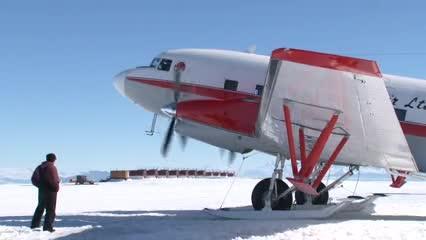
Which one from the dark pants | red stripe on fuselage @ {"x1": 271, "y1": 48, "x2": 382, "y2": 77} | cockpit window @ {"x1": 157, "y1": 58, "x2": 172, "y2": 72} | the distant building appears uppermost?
red stripe on fuselage @ {"x1": 271, "y1": 48, "x2": 382, "y2": 77}

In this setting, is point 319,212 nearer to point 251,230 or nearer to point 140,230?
point 251,230

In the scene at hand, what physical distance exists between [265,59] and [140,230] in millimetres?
8288

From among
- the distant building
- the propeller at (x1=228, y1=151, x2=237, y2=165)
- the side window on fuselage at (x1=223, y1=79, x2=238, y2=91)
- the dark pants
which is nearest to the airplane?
the side window on fuselage at (x1=223, y1=79, x2=238, y2=91)

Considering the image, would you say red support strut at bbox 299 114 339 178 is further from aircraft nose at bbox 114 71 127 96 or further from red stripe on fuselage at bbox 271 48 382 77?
aircraft nose at bbox 114 71 127 96

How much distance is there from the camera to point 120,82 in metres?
19.6

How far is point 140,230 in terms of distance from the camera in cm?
1185

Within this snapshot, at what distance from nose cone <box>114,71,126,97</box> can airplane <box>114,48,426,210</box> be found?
4 cm

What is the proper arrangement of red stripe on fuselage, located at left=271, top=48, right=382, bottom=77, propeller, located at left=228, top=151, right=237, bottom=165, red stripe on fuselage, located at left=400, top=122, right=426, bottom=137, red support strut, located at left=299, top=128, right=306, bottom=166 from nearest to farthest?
red stripe on fuselage, located at left=271, top=48, right=382, bottom=77 → red support strut, located at left=299, top=128, right=306, bottom=166 → red stripe on fuselage, located at left=400, top=122, right=426, bottom=137 → propeller, located at left=228, top=151, right=237, bottom=165

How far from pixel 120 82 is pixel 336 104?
907 centimetres

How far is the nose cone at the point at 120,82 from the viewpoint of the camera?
1955cm

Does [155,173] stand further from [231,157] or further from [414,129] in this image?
[414,129]

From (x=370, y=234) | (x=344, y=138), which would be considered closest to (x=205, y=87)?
(x=344, y=138)

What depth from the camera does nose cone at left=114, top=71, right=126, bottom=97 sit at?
19.5 m

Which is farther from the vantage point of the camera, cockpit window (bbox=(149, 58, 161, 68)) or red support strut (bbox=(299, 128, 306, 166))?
cockpit window (bbox=(149, 58, 161, 68))
